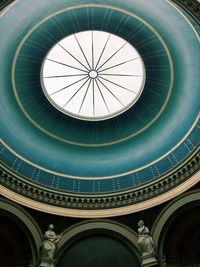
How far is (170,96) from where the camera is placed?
52.9 feet

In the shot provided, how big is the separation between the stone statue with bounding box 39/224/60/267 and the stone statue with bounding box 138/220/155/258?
10.0 feet

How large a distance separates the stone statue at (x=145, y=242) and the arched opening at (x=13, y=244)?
4051 millimetres

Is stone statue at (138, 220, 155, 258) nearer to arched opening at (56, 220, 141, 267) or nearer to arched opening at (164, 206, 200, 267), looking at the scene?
arched opening at (56, 220, 141, 267)

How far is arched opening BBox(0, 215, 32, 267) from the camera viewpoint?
14008 mm

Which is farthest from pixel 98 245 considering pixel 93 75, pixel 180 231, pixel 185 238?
pixel 93 75

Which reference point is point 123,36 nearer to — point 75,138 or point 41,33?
point 41,33

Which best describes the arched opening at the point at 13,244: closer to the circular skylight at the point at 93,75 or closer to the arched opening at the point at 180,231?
the arched opening at the point at 180,231

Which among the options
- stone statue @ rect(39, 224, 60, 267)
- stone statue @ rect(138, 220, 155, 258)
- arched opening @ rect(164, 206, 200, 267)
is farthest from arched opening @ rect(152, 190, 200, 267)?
stone statue @ rect(39, 224, 60, 267)

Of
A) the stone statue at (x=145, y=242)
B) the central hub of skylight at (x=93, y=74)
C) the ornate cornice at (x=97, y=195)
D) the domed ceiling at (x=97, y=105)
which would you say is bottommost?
the stone statue at (x=145, y=242)

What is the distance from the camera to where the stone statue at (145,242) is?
1345cm

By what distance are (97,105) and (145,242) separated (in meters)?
6.98

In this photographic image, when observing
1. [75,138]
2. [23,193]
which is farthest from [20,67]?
[23,193]

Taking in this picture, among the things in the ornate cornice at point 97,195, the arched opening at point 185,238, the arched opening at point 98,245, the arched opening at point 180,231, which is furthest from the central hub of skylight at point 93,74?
the arched opening at point 185,238

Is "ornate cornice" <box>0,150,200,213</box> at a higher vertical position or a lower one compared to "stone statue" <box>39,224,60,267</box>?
Answer: higher
